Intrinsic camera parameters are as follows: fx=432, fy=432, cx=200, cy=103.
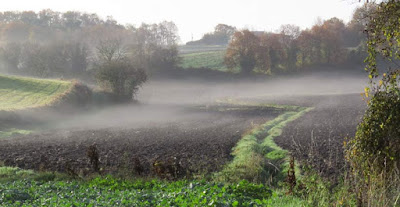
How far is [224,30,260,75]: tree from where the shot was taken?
93062mm

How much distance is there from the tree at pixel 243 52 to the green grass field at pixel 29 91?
4156cm

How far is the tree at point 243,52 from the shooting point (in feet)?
305

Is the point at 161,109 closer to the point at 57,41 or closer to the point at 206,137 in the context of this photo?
the point at 206,137

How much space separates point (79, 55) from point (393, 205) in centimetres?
8151

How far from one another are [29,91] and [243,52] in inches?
1907

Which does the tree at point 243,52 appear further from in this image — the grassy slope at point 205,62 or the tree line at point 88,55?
the tree line at point 88,55

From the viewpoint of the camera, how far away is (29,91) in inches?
2360

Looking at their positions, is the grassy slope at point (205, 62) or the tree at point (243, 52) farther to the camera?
the grassy slope at point (205, 62)

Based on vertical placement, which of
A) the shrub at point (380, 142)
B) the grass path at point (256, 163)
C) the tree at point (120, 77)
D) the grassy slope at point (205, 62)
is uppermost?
the grassy slope at point (205, 62)

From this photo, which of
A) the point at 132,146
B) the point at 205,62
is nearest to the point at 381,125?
the point at 132,146

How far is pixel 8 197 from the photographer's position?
13.0 m

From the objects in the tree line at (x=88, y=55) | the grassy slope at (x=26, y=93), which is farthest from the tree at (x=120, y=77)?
the grassy slope at (x=26, y=93)

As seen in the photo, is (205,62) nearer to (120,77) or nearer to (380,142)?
(120,77)

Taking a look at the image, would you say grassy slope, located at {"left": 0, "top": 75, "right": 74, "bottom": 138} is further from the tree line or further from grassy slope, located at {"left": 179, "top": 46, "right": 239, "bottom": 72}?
grassy slope, located at {"left": 179, "top": 46, "right": 239, "bottom": 72}
